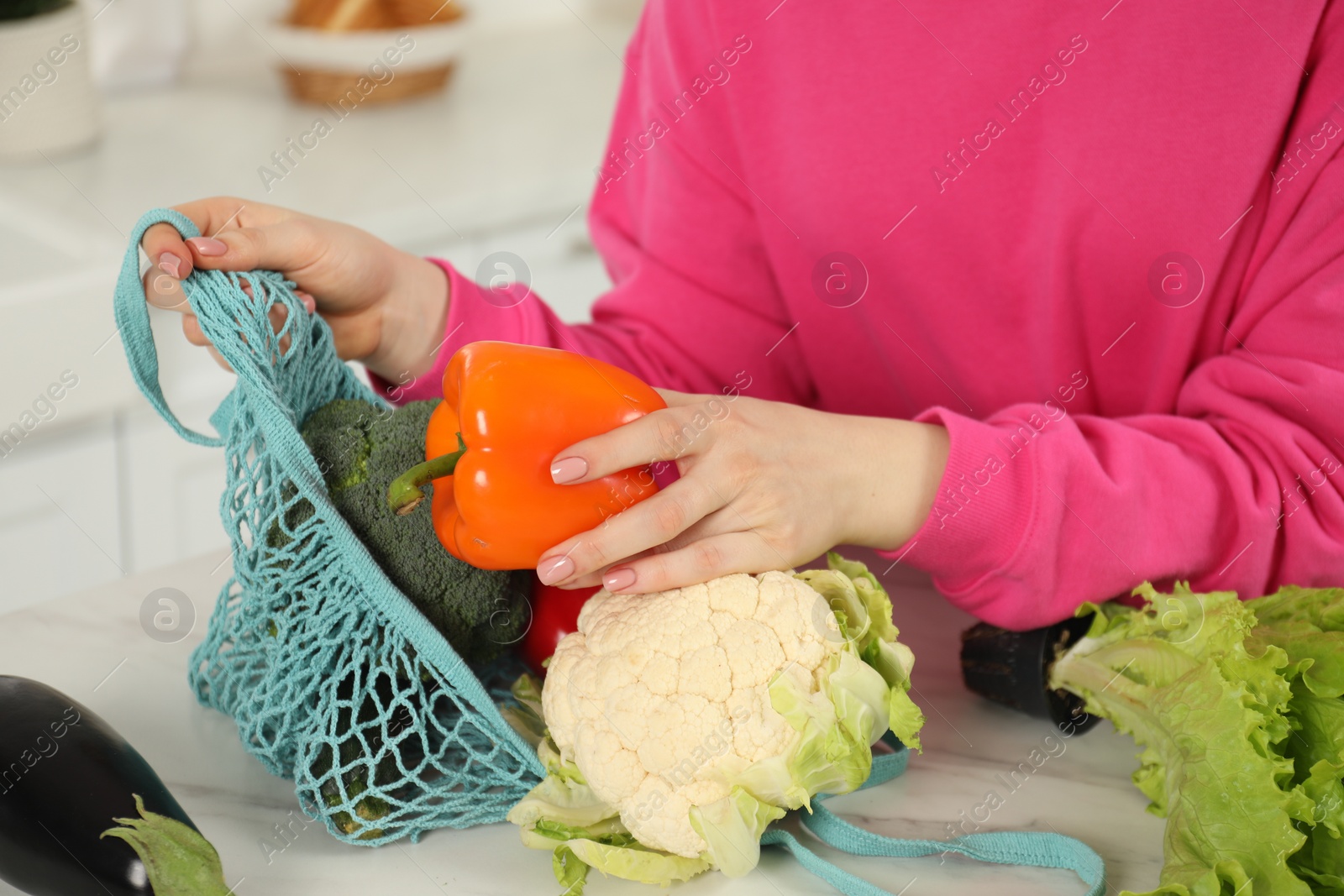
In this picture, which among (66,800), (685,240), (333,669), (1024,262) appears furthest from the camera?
(685,240)

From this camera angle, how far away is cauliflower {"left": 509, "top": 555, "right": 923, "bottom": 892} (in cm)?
65

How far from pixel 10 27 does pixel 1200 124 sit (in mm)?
1523

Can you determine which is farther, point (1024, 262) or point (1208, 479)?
point (1024, 262)

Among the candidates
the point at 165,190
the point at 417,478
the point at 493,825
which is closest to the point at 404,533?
the point at 417,478

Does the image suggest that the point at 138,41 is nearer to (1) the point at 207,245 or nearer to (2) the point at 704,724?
(1) the point at 207,245

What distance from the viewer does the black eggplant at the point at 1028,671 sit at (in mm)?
795

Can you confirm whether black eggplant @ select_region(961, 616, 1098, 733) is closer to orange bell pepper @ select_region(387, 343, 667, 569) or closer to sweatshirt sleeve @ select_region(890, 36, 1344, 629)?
sweatshirt sleeve @ select_region(890, 36, 1344, 629)

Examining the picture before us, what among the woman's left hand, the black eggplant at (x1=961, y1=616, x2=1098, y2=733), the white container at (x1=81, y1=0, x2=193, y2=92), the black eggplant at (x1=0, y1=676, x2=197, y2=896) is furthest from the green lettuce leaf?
the white container at (x1=81, y1=0, x2=193, y2=92)

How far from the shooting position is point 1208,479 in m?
0.81

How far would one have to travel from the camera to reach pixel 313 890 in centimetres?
65

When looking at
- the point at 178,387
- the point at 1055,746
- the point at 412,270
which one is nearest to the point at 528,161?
the point at 178,387

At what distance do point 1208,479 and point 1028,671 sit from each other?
174 millimetres

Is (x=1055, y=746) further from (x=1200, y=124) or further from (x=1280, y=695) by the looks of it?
(x=1200, y=124)

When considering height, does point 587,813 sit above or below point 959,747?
above
